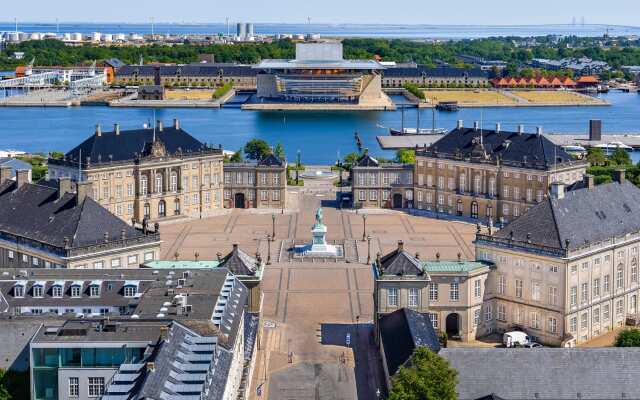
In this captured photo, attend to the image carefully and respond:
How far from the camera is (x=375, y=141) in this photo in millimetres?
141375

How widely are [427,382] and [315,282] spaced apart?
2690 centimetres

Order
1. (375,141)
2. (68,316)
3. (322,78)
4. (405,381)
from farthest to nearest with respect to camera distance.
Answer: (322,78)
(375,141)
(68,316)
(405,381)

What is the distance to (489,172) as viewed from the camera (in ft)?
267

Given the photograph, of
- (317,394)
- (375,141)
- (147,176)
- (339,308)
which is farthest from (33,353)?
(375,141)

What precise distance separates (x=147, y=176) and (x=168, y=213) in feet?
9.98

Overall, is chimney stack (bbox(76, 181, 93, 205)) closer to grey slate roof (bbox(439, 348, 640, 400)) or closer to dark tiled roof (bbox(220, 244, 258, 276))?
dark tiled roof (bbox(220, 244, 258, 276))

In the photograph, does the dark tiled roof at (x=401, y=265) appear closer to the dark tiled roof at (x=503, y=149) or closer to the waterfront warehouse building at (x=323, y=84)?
the dark tiled roof at (x=503, y=149)

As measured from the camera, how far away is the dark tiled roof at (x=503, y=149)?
79500 millimetres

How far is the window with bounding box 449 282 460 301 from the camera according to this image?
5059cm

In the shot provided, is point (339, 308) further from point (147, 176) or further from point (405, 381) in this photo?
point (147, 176)

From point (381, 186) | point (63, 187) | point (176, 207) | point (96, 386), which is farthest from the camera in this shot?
point (381, 186)

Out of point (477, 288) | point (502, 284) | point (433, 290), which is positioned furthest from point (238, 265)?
point (502, 284)

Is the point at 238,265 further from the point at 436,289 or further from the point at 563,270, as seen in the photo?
the point at 563,270

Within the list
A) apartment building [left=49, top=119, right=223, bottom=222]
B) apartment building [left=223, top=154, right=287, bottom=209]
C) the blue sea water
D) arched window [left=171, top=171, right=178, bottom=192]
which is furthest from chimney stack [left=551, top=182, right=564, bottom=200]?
the blue sea water
